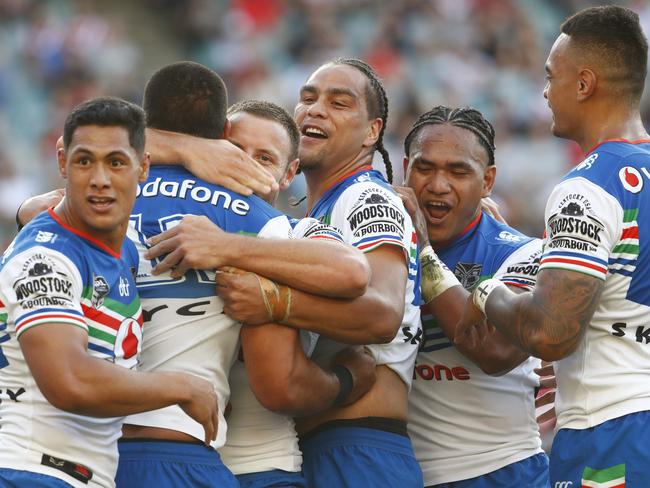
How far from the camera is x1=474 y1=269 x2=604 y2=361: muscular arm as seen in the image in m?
4.78

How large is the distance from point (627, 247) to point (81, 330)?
245cm

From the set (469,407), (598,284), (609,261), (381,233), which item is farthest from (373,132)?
(598,284)

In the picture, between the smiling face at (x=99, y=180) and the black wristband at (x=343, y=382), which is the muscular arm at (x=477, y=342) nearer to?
the black wristband at (x=343, y=382)

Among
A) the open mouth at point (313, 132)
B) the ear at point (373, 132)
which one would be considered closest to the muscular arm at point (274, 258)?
the open mouth at point (313, 132)

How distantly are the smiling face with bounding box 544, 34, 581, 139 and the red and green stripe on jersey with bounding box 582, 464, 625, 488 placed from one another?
162 cm

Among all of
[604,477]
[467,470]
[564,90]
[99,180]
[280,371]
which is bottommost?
[467,470]

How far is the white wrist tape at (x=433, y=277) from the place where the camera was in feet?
18.9

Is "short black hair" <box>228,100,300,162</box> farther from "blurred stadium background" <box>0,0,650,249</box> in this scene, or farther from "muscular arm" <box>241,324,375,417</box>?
"blurred stadium background" <box>0,0,650,249</box>

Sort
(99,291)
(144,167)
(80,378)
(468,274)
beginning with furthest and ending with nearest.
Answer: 1. (468,274)
2. (144,167)
3. (99,291)
4. (80,378)

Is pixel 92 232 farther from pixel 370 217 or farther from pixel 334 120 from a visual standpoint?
pixel 334 120

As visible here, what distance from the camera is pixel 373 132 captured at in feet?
20.9

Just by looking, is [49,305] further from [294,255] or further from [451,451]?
[451,451]

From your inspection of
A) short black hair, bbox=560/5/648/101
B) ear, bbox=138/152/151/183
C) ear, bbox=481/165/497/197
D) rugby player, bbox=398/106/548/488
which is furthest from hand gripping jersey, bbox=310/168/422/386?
short black hair, bbox=560/5/648/101

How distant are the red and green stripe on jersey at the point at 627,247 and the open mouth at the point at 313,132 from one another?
1.96m
